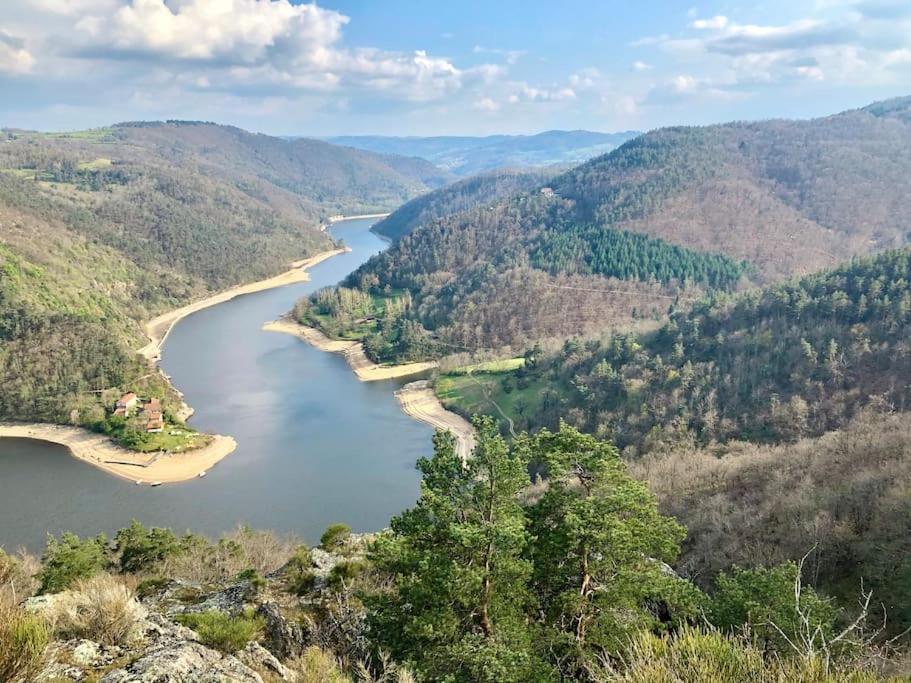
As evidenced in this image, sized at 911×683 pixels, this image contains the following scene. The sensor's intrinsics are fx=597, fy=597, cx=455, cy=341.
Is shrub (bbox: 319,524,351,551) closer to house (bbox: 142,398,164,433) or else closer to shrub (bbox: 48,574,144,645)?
shrub (bbox: 48,574,144,645)

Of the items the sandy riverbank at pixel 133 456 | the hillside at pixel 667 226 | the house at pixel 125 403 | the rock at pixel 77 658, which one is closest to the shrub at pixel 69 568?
the rock at pixel 77 658

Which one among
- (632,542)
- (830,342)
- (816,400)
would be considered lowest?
(816,400)

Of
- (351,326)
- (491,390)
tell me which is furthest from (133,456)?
(351,326)

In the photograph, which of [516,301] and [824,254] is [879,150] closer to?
[824,254]

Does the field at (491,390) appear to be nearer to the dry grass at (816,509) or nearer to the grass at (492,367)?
the grass at (492,367)

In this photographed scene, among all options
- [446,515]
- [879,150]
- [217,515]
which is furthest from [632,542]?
[879,150]

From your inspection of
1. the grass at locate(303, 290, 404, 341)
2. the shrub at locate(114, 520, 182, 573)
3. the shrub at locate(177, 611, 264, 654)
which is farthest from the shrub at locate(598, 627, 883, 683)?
the grass at locate(303, 290, 404, 341)
